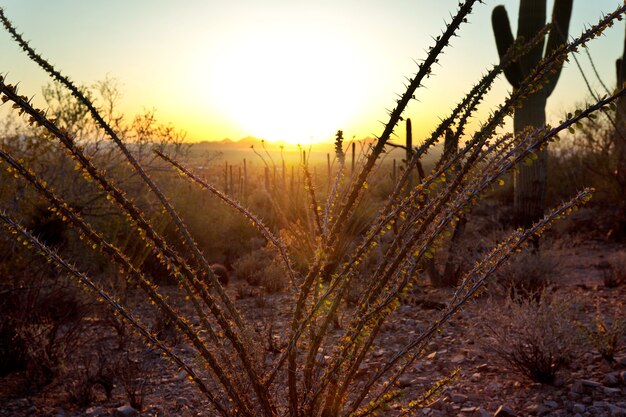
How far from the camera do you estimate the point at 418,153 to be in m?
1.94

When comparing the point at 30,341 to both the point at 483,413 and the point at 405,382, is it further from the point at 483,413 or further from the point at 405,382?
the point at 483,413

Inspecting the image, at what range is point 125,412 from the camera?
391 centimetres

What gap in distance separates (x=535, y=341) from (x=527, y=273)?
9.56 ft

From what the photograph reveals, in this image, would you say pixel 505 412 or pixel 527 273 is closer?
pixel 505 412

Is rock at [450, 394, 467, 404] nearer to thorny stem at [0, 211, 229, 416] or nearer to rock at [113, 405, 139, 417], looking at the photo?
rock at [113, 405, 139, 417]

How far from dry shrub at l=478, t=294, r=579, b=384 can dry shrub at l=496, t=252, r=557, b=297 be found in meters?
2.23

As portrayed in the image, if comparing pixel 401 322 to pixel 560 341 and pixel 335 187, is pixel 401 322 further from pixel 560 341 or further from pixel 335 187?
pixel 335 187

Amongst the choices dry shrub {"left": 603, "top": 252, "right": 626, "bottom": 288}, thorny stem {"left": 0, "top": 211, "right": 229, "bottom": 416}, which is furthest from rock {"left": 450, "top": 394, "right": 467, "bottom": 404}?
dry shrub {"left": 603, "top": 252, "right": 626, "bottom": 288}

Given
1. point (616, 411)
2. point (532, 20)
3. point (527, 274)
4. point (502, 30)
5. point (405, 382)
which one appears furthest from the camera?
point (502, 30)

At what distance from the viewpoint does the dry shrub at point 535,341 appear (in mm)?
4086

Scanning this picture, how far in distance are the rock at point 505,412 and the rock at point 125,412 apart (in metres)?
2.55

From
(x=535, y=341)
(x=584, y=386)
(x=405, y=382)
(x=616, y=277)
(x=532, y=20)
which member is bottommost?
(x=405, y=382)

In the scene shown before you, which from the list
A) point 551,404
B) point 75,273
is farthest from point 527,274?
point 75,273

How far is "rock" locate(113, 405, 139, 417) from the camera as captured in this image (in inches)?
154
